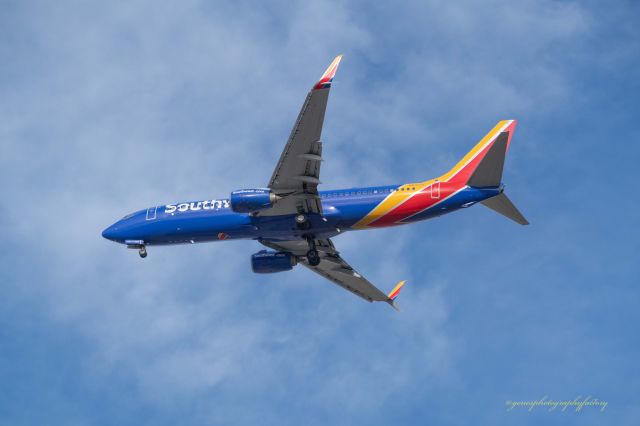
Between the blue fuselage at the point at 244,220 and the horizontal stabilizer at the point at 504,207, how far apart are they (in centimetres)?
49

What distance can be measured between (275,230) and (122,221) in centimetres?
1062

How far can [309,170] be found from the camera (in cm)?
5247

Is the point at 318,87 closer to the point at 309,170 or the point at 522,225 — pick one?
the point at 309,170

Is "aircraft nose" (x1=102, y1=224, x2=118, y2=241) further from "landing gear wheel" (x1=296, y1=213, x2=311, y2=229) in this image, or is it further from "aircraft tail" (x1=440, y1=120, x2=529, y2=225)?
"aircraft tail" (x1=440, y1=120, x2=529, y2=225)

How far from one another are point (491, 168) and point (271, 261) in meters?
17.2

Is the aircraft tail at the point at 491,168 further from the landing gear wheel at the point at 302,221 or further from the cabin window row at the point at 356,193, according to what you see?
the landing gear wheel at the point at 302,221

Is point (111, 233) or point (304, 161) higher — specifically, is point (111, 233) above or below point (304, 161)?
above

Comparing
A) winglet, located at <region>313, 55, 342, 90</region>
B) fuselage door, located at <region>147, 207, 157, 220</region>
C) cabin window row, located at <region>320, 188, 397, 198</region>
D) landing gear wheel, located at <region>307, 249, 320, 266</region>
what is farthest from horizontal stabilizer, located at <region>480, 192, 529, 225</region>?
fuselage door, located at <region>147, 207, 157, 220</region>

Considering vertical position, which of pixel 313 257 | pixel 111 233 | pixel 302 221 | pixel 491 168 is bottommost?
pixel 313 257

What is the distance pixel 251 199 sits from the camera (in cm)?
5375

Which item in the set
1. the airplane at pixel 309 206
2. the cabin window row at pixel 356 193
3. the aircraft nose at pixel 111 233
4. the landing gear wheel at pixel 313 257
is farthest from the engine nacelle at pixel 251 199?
the aircraft nose at pixel 111 233

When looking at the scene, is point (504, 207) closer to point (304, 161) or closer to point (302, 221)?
point (302, 221)

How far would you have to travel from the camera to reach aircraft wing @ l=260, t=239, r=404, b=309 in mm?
63000

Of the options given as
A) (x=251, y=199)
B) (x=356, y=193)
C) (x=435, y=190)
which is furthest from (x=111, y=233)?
(x=435, y=190)
